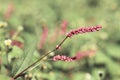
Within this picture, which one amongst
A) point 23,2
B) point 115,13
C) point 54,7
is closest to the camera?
point 115,13

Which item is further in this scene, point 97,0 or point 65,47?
point 97,0

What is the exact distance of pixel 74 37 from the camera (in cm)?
694

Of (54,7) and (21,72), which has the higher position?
(54,7)

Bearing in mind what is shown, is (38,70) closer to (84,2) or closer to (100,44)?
(100,44)

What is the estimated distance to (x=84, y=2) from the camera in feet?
39.4

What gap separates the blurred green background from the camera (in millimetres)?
5332

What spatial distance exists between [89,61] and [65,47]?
554 mm

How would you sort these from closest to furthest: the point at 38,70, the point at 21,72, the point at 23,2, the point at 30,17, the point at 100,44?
the point at 21,72, the point at 38,70, the point at 100,44, the point at 30,17, the point at 23,2

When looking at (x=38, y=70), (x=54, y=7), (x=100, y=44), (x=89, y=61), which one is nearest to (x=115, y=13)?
(x=54, y=7)

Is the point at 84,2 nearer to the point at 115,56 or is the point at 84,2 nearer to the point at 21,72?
the point at 115,56

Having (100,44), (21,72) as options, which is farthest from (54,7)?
(21,72)

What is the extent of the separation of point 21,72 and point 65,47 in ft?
11.0

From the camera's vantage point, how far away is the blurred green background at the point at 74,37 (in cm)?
533

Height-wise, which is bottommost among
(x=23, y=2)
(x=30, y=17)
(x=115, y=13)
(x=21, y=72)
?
(x=21, y=72)
